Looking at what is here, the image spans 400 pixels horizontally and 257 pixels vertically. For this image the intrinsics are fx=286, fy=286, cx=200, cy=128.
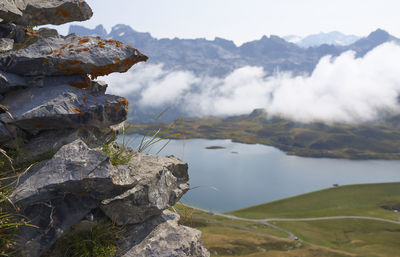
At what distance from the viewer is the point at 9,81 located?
9391mm

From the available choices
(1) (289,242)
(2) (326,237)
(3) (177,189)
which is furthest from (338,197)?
(3) (177,189)

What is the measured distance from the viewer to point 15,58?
9.70 m

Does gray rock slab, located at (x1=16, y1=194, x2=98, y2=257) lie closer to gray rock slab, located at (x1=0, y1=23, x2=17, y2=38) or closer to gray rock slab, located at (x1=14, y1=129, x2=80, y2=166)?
gray rock slab, located at (x1=14, y1=129, x2=80, y2=166)

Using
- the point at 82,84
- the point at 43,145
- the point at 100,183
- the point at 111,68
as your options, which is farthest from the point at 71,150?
the point at 111,68

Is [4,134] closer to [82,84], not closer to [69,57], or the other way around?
[82,84]

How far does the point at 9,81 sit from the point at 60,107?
1913 mm

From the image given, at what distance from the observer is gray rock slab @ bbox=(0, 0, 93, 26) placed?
1180cm

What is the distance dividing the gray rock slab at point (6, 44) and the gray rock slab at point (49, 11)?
0.96 m

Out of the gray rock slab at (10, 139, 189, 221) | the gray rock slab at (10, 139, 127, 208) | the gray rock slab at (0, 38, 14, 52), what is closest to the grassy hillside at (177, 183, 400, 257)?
the gray rock slab at (10, 139, 189, 221)

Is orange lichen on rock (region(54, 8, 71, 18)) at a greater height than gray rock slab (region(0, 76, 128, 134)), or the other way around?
orange lichen on rock (region(54, 8, 71, 18))

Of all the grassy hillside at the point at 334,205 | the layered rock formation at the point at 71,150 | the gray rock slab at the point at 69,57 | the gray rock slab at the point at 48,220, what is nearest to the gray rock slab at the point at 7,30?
the layered rock formation at the point at 71,150

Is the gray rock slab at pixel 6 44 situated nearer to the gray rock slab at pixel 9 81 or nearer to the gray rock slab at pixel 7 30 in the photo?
the gray rock slab at pixel 7 30

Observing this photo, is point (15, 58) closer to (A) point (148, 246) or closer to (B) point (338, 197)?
(A) point (148, 246)

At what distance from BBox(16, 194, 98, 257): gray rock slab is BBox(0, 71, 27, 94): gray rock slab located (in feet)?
14.2
